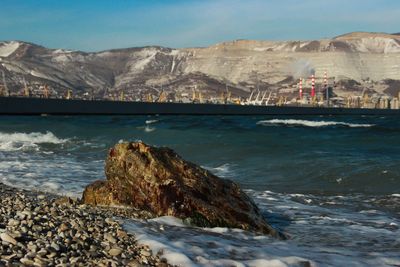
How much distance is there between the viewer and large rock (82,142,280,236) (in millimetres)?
6984

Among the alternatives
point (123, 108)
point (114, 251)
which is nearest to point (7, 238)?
point (114, 251)

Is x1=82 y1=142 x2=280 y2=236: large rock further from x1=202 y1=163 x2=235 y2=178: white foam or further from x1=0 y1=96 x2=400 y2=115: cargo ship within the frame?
x1=0 y1=96 x2=400 y2=115: cargo ship

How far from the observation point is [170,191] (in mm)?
7211

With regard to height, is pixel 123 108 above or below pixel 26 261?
below

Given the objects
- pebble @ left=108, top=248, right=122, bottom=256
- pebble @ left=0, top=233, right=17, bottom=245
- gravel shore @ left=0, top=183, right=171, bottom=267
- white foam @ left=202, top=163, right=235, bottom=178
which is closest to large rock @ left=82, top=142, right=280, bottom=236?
gravel shore @ left=0, top=183, right=171, bottom=267

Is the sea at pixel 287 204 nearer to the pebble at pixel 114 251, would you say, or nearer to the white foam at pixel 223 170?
the white foam at pixel 223 170

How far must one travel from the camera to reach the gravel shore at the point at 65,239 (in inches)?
171

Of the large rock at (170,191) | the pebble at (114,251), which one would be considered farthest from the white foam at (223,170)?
the pebble at (114,251)

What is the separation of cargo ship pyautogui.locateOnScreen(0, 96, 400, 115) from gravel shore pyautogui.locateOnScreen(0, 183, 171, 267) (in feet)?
197

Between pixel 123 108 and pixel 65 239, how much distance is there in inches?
3121

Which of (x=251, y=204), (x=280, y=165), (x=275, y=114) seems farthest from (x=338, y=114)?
(x=251, y=204)

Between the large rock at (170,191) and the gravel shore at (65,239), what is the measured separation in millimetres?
688

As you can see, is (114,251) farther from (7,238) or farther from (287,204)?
(287,204)

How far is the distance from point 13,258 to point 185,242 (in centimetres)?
201
